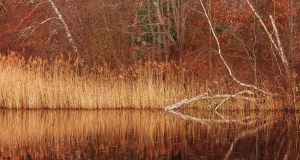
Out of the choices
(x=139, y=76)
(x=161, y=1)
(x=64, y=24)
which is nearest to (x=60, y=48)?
(x=64, y=24)

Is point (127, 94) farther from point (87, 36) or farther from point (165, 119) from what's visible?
point (87, 36)

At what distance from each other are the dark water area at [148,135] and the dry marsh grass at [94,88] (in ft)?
1.88

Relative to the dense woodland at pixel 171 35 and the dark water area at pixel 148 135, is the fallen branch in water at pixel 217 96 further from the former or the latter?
the dense woodland at pixel 171 35

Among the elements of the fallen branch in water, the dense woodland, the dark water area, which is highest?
the dense woodland

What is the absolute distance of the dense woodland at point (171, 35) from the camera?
48.2ft

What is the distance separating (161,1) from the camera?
1725 cm

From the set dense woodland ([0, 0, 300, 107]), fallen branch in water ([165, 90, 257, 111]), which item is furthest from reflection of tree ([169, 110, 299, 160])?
dense woodland ([0, 0, 300, 107])

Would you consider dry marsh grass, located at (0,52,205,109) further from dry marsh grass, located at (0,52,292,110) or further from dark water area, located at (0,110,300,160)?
dark water area, located at (0,110,300,160)

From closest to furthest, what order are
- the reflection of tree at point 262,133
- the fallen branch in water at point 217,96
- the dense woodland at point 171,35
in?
the reflection of tree at point 262,133, the fallen branch in water at point 217,96, the dense woodland at point 171,35

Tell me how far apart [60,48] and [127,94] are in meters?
6.61

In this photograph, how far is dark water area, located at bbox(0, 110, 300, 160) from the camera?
26.2 ft

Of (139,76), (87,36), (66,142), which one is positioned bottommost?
(66,142)

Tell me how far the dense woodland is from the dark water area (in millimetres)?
2050

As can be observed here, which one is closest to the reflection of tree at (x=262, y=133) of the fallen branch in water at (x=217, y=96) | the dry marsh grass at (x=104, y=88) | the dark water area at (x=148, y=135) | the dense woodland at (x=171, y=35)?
the dark water area at (x=148, y=135)
